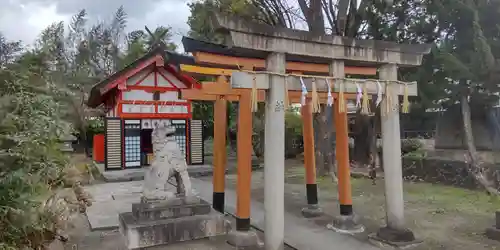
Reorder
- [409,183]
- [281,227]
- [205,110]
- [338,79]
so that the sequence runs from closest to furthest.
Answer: [281,227] → [338,79] → [409,183] → [205,110]

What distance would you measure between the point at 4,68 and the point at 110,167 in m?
11.4

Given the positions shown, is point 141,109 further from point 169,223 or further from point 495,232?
point 495,232

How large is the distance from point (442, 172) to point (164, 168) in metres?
10.2

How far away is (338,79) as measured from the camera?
596cm

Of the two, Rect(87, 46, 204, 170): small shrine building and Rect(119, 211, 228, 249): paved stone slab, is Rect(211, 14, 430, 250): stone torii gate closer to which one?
Rect(119, 211, 228, 249): paved stone slab

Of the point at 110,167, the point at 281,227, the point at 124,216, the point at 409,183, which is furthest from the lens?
the point at 110,167

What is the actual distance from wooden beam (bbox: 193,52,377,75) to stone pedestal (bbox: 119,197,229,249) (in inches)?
98.4

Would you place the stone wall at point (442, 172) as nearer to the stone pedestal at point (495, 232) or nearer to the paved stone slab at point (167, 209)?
the stone pedestal at point (495, 232)

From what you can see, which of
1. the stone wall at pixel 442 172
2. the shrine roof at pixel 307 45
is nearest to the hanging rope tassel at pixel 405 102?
the shrine roof at pixel 307 45

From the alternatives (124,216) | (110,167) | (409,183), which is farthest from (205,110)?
(124,216)

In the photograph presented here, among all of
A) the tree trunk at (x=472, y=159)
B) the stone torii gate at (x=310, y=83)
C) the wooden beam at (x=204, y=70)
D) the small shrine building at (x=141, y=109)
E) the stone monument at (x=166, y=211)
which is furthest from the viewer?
the small shrine building at (x=141, y=109)

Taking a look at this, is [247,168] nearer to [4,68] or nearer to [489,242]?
[4,68]

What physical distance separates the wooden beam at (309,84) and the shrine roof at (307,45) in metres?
0.39

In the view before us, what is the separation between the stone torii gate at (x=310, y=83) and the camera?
522 cm
